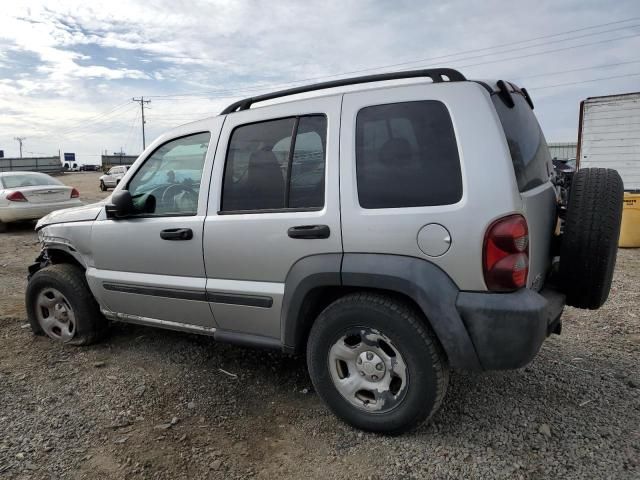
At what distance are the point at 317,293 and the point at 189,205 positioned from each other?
1142 mm

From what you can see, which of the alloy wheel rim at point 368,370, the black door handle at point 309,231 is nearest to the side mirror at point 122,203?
the black door handle at point 309,231

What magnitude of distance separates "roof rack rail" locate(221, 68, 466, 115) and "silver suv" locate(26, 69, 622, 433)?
0.04 ft

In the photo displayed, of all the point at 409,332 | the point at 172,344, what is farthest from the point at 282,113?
the point at 172,344

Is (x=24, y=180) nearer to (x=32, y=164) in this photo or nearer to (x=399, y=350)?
(x=399, y=350)

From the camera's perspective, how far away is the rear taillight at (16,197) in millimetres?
10334

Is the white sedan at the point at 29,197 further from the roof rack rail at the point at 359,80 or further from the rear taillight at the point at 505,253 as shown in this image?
the rear taillight at the point at 505,253

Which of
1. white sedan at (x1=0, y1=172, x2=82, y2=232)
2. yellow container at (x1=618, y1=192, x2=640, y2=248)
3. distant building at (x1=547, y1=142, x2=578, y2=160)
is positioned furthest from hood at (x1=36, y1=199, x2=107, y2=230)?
distant building at (x1=547, y1=142, x2=578, y2=160)

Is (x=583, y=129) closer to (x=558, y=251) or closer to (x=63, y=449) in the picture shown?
(x=558, y=251)

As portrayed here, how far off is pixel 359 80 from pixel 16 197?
33.3ft

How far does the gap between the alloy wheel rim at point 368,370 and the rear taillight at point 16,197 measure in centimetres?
1022

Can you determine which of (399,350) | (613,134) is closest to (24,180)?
(399,350)

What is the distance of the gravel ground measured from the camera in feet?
8.03

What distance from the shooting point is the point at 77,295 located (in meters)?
3.87

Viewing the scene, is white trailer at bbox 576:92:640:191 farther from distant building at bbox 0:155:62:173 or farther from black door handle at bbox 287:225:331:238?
distant building at bbox 0:155:62:173
